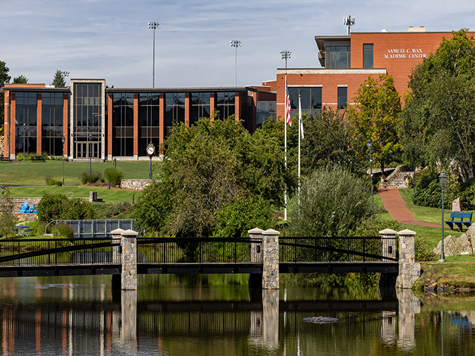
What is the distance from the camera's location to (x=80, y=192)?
59.0 m

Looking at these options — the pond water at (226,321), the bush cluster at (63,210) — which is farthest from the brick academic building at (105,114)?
the pond water at (226,321)

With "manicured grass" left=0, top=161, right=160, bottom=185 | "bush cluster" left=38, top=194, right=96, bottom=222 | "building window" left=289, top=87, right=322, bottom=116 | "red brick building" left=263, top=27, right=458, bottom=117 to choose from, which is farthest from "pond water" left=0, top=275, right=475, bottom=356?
"red brick building" left=263, top=27, right=458, bottom=117

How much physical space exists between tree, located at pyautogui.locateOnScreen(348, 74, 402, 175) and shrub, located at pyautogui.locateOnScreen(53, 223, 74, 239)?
Result: 34356 millimetres

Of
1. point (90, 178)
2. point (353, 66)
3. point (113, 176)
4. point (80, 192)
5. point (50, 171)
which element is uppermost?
point (353, 66)

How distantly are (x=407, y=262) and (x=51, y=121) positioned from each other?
7546cm

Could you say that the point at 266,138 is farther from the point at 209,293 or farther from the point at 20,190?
the point at 20,190

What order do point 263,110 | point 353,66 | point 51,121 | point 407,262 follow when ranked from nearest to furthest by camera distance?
point 407,262, point 353,66, point 51,121, point 263,110

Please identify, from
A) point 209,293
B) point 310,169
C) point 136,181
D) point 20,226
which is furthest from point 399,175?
point 209,293

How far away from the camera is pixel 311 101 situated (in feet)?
253

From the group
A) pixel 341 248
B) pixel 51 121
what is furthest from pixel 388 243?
pixel 51 121

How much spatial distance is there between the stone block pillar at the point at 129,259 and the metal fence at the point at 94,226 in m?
19.7

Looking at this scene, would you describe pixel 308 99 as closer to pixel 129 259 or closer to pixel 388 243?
pixel 388 243

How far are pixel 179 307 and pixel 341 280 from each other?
8.93 m

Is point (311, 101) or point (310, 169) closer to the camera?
point (310, 169)
